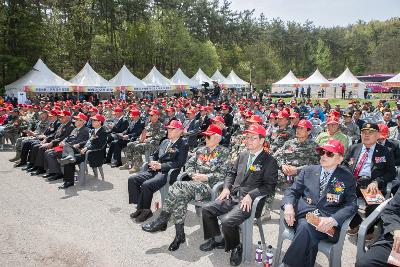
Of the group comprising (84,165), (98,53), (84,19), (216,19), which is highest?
(216,19)

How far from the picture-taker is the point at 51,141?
360 inches

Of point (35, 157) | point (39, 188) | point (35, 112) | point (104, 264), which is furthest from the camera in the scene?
point (35, 112)

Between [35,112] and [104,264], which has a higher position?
[35,112]

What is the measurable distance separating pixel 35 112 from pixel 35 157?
4986 millimetres

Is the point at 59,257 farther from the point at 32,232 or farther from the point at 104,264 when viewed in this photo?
the point at 32,232

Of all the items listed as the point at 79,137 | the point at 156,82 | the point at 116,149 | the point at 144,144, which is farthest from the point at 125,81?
the point at 79,137

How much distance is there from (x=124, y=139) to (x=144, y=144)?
1.00m

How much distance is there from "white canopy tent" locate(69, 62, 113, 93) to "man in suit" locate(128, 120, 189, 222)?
71.2ft

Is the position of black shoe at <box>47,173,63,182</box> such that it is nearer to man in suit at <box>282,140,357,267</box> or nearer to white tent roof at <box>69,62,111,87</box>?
man in suit at <box>282,140,357,267</box>

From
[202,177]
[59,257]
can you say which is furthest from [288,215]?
[59,257]

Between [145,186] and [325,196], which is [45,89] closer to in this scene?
[145,186]

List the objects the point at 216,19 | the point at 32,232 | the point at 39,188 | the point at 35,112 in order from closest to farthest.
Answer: the point at 32,232 → the point at 39,188 → the point at 35,112 → the point at 216,19

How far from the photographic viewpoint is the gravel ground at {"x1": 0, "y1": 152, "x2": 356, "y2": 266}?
14.6 feet

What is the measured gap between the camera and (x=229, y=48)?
224 ft
